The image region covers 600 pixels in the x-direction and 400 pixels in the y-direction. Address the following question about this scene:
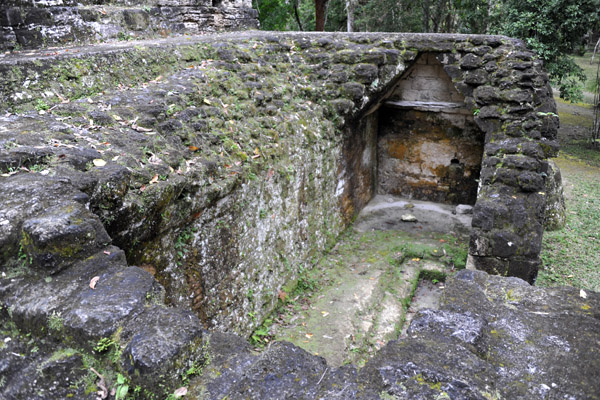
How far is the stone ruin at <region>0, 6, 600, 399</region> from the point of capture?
221 cm

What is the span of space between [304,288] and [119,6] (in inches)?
209

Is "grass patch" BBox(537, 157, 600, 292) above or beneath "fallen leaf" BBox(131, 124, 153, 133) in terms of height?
beneath

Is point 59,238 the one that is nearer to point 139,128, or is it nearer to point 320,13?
point 139,128

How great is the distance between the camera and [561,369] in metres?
2.21

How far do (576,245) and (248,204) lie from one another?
6385mm

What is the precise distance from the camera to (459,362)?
2189 millimetres

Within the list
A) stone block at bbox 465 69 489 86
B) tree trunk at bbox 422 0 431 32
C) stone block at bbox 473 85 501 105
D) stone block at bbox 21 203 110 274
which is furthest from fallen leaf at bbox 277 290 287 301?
tree trunk at bbox 422 0 431 32

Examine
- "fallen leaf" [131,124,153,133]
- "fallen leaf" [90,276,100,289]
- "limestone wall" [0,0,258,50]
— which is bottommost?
"fallen leaf" [90,276,100,289]

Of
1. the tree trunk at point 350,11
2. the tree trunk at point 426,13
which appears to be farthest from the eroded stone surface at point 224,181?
the tree trunk at point 426,13

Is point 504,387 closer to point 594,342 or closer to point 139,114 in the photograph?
point 594,342

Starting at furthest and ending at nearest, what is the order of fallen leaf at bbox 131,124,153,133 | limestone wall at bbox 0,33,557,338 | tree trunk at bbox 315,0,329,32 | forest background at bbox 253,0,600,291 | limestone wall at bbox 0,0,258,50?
tree trunk at bbox 315,0,329,32 < forest background at bbox 253,0,600,291 < limestone wall at bbox 0,0,258,50 < fallen leaf at bbox 131,124,153,133 < limestone wall at bbox 0,33,557,338

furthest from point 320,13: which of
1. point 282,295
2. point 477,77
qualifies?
point 282,295

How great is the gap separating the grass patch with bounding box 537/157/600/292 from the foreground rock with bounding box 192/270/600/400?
4.83 metres

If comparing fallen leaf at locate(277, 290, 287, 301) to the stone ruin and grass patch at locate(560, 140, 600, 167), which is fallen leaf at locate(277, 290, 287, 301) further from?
grass patch at locate(560, 140, 600, 167)
